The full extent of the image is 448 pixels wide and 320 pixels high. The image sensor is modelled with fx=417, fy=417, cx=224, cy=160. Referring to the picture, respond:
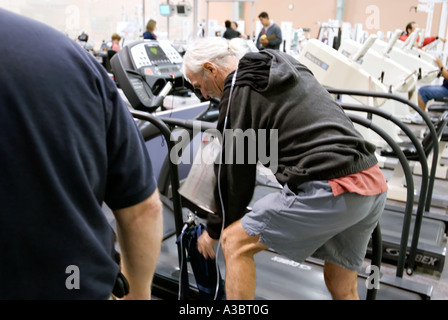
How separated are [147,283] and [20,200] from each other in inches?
17.5

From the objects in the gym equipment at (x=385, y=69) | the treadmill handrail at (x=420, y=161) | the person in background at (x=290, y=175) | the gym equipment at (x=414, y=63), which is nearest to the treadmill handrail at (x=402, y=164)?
the treadmill handrail at (x=420, y=161)

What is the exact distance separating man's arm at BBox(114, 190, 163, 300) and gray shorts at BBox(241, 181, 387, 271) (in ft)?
2.43

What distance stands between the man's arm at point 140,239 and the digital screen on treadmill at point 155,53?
2220mm

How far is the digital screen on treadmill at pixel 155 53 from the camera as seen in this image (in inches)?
118

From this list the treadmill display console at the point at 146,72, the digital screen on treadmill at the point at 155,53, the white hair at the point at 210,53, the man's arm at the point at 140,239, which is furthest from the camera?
the digital screen on treadmill at the point at 155,53

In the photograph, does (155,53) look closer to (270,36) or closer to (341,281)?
(341,281)

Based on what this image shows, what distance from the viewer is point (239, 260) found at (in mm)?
1790

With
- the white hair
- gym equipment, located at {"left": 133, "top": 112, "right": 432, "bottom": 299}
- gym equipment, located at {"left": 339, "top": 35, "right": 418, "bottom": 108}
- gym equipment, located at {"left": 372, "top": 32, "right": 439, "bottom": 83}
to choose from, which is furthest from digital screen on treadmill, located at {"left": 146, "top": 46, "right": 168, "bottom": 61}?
gym equipment, located at {"left": 372, "top": 32, "right": 439, "bottom": 83}

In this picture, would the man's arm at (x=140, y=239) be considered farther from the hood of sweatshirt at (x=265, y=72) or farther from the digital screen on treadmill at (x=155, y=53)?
the digital screen on treadmill at (x=155, y=53)

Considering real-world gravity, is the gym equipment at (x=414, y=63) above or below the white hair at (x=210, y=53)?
below

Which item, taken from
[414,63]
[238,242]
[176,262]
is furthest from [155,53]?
[414,63]

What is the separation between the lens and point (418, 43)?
31.4 feet

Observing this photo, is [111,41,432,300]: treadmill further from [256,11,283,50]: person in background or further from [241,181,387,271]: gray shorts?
[256,11,283,50]: person in background
